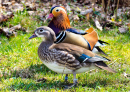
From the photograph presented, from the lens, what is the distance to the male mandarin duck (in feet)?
11.6

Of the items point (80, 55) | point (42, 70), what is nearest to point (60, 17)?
point (42, 70)

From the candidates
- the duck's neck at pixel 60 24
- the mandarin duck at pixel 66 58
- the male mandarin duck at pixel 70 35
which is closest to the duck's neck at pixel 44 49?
the mandarin duck at pixel 66 58

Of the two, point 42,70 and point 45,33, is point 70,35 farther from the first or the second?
point 42,70

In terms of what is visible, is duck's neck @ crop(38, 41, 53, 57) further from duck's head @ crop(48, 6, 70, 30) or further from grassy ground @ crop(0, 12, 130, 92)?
duck's head @ crop(48, 6, 70, 30)

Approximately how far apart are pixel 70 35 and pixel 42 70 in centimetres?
79

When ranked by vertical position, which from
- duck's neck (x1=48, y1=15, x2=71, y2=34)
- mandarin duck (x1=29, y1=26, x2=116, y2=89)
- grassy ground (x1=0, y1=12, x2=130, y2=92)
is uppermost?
duck's neck (x1=48, y1=15, x2=71, y2=34)

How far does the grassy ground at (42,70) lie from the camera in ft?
10.3

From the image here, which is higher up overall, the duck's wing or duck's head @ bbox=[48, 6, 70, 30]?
duck's head @ bbox=[48, 6, 70, 30]

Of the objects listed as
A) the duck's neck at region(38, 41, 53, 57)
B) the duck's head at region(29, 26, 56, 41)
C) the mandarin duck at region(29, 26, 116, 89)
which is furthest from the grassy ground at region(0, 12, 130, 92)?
the duck's head at region(29, 26, 56, 41)

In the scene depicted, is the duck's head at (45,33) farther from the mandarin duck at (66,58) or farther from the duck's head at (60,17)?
the duck's head at (60,17)

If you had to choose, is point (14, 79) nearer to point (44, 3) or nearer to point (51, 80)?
point (51, 80)

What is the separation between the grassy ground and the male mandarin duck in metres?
0.48

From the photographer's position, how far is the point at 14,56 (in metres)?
4.14

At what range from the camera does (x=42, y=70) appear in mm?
3795
